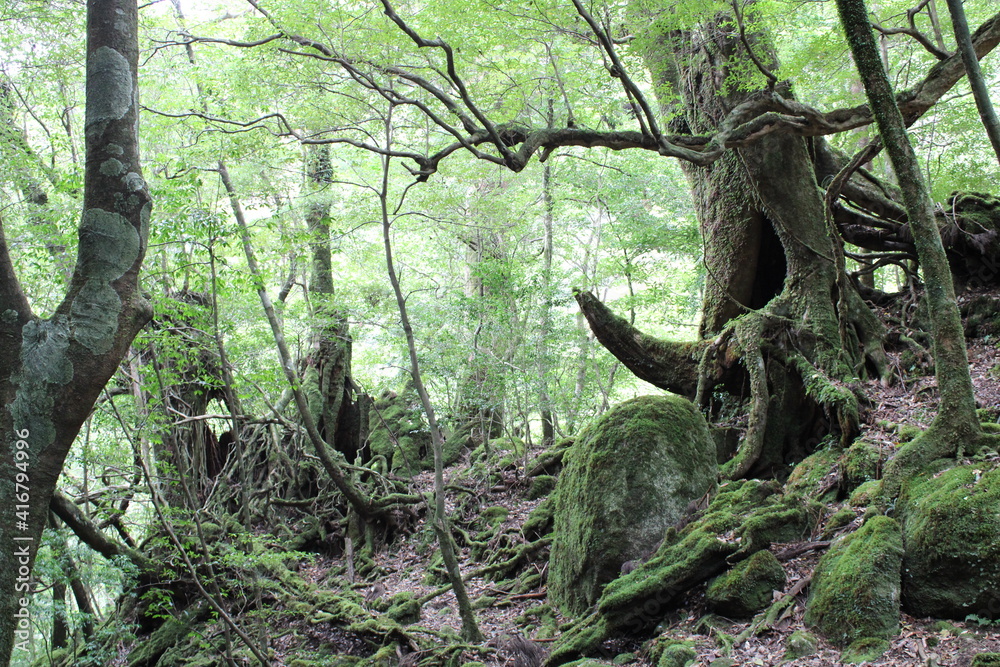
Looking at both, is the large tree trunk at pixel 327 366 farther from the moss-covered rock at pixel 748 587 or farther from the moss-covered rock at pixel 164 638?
the moss-covered rock at pixel 748 587

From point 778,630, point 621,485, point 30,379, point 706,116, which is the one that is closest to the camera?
point 30,379

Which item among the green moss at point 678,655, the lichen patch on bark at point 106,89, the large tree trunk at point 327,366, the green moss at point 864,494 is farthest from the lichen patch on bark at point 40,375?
the large tree trunk at point 327,366

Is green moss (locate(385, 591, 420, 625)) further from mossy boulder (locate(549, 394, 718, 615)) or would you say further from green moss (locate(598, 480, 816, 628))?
green moss (locate(598, 480, 816, 628))

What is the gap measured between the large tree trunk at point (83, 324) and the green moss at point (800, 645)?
345 centimetres

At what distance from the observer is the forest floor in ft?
9.61

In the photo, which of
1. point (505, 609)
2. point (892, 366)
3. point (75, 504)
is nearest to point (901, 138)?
point (892, 366)

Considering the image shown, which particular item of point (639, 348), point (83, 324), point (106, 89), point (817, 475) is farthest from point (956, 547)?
point (639, 348)

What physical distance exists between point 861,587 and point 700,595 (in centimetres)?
118

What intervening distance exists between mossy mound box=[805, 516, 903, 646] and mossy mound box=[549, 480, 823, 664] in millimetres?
653

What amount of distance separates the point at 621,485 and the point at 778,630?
74.8 inches

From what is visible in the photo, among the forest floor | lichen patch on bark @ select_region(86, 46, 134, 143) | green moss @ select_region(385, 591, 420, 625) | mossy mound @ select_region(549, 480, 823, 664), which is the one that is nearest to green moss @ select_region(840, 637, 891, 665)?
the forest floor

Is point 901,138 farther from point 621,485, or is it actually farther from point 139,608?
point 139,608

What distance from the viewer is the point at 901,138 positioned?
3.89 metres

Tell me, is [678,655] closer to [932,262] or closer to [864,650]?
[864,650]
